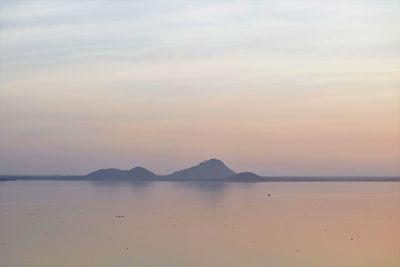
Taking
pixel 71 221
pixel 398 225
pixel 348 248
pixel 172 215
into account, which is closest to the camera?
pixel 348 248

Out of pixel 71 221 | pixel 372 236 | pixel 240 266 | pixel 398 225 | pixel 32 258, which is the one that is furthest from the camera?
pixel 71 221

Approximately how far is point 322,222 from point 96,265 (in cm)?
1206

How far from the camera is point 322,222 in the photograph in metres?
23.9

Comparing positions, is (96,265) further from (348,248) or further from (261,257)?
(348,248)

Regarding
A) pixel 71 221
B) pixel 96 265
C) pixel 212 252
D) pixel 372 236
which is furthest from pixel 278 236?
pixel 71 221

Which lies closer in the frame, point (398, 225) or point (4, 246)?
point (4, 246)

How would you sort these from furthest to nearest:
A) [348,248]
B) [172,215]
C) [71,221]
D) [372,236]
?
[172,215] → [71,221] → [372,236] → [348,248]

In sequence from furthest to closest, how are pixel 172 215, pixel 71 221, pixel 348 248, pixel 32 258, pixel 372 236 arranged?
1. pixel 172 215
2. pixel 71 221
3. pixel 372 236
4. pixel 348 248
5. pixel 32 258

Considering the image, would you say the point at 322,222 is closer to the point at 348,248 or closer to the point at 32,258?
the point at 348,248

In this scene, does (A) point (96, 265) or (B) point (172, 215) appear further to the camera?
(B) point (172, 215)

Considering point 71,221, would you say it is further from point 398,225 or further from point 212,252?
point 398,225

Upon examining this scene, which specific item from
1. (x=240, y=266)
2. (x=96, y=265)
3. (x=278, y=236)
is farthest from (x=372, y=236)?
(x=96, y=265)

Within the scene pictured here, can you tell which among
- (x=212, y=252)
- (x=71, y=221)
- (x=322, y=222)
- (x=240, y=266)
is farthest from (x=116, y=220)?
(x=240, y=266)

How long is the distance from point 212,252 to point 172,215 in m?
10.9
